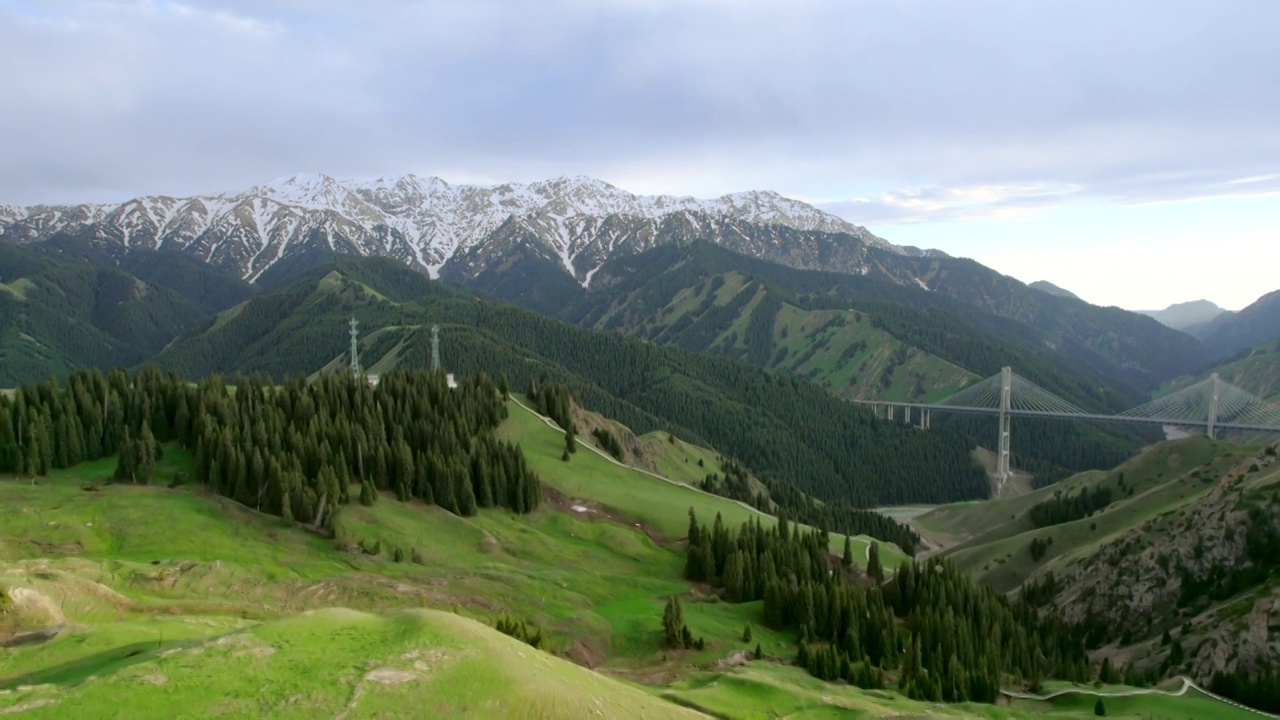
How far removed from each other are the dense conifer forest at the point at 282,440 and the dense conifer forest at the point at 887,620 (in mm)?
34315

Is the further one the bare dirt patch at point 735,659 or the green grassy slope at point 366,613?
the bare dirt patch at point 735,659

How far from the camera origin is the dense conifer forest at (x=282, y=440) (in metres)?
98.9

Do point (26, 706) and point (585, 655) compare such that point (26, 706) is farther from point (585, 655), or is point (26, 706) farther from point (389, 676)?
point (585, 655)

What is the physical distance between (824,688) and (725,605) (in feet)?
91.4

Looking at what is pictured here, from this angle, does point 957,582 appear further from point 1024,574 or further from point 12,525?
point 12,525

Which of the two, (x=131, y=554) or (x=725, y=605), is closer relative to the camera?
(x=131, y=554)

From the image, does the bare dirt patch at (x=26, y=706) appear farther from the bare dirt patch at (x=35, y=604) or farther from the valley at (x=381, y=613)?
the bare dirt patch at (x=35, y=604)

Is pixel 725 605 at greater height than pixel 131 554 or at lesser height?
lesser

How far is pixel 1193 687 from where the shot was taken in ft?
291

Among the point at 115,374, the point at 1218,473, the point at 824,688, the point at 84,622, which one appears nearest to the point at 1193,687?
the point at 824,688

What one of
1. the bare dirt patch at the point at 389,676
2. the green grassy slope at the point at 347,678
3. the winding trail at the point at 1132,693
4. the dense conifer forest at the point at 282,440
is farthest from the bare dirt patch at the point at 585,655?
the winding trail at the point at 1132,693

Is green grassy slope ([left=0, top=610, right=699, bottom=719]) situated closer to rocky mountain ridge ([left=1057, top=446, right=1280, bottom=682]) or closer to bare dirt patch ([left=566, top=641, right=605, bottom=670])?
bare dirt patch ([left=566, top=641, right=605, bottom=670])

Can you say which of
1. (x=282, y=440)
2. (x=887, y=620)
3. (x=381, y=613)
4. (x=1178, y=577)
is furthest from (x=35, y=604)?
(x=1178, y=577)

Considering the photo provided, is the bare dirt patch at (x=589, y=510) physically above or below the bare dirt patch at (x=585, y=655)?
above
